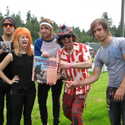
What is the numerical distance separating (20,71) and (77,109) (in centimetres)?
116

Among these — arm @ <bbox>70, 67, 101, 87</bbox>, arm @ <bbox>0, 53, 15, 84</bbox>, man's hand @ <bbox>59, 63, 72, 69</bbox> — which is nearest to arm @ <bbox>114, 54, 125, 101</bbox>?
arm @ <bbox>70, 67, 101, 87</bbox>

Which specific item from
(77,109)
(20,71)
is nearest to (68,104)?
(77,109)

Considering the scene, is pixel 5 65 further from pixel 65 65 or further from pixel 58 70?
pixel 65 65

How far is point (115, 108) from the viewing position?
17.8ft

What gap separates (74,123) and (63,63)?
3.25 ft

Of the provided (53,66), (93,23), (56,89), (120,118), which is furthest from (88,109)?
(93,23)

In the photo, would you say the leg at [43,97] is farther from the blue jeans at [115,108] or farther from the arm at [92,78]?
the blue jeans at [115,108]

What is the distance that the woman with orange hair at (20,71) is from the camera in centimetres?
624

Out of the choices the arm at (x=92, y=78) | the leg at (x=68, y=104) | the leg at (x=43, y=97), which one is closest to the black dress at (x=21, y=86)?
the leg at (x=43, y=97)

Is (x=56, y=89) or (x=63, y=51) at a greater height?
(x=63, y=51)

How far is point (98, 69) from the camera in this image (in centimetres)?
569

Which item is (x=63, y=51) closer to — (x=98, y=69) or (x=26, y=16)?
(x=98, y=69)

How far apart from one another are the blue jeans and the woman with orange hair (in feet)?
5.03

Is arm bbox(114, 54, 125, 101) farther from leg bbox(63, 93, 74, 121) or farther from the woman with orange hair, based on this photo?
the woman with orange hair
